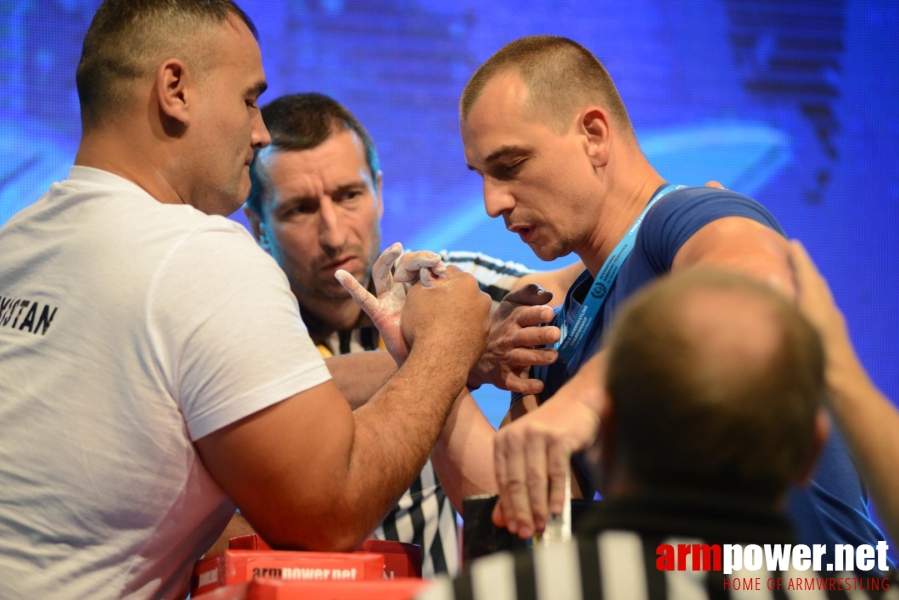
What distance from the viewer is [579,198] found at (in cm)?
176

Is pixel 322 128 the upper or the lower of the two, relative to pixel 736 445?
upper

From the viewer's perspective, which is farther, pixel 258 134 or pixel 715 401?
pixel 258 134

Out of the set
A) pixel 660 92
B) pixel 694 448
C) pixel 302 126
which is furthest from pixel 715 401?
pixel 660 92

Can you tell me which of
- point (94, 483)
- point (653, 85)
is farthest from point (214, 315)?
point (653, 85)

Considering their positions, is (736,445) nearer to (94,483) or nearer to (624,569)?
(624,569)

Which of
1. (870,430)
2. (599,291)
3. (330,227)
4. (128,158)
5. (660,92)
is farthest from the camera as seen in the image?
(660,92)

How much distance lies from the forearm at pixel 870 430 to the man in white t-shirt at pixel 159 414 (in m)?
0.63

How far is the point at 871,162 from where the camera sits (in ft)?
11.1

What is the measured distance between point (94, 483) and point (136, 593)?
0.54ft

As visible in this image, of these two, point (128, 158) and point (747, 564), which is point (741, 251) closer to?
point (747, 564)

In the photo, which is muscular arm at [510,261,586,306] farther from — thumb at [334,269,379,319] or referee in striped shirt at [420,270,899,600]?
referee in striped shirt at [420,270,899,600]

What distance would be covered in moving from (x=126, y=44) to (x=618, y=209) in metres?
0.92

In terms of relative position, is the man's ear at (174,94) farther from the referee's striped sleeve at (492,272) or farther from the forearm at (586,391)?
the referee's striped sleeve at (492,272)

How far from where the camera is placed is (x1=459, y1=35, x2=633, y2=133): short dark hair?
1804 millimetres
